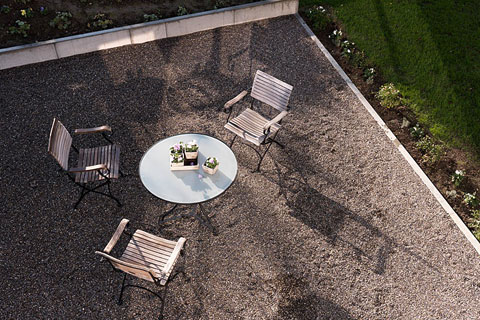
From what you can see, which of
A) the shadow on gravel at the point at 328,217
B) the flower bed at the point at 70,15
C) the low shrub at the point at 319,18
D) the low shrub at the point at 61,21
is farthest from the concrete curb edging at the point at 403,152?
the low shrub at the point at 61,21

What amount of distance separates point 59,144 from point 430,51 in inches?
302

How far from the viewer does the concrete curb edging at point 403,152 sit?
6229 millimetres

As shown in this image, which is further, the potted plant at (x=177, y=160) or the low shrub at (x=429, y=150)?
the low shrub at (x=429, y=150)

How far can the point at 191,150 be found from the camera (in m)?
5.59

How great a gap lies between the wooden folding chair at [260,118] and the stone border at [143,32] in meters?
2.95

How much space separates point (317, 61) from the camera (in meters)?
8.75

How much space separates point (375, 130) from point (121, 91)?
4740mm

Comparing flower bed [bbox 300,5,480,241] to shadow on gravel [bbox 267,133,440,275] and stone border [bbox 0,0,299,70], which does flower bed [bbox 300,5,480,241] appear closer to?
stone border [bbox 0,0,299,70]

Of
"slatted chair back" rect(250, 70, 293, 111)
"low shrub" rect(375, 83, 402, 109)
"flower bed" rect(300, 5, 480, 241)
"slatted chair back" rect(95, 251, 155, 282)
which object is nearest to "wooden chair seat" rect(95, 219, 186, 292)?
"slatted chair back" rect(95, 251, 155, 282)

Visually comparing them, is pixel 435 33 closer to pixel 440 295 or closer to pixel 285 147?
pixel 285 147

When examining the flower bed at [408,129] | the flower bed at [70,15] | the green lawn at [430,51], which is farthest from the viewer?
the flower bed at [70,15]

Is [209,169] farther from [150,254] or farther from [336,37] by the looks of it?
[336,37]

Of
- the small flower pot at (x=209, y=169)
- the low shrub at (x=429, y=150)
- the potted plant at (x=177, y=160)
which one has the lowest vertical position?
the low shrub at (x=429, y=150)

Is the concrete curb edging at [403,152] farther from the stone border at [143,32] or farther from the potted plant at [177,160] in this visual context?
the potted plant at [177,160]
